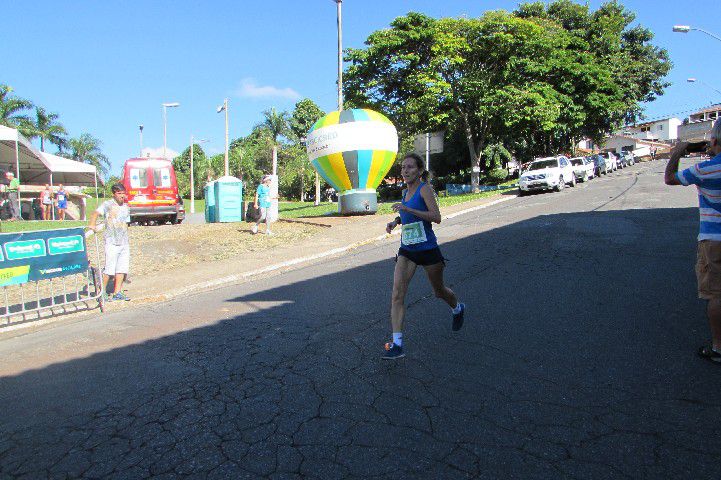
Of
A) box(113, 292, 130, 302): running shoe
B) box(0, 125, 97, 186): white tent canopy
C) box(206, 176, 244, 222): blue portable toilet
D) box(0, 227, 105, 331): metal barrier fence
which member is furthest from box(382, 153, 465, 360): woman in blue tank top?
box(0, 125, 97, 186): white tent canopy

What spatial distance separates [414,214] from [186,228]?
1279 cm

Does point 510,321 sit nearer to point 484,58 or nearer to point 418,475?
point 418,475

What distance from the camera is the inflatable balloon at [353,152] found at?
17.2 m

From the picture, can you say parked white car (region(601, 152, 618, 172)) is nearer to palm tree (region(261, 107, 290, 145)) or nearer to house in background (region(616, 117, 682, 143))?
palm tree (region(261, 107, 290, 145))

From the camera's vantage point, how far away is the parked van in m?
18.9

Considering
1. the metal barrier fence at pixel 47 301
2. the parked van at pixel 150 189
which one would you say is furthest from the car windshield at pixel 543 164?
the metal barrier fence at pixel 47 301

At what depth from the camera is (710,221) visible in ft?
13.0

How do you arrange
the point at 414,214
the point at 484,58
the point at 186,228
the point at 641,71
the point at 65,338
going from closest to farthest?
the point at 414,214, the point at 65,338, the point at 186,228, the point at 484,58, the point at 641,71

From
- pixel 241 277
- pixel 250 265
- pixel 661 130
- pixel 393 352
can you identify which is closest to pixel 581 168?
pixel 250 265

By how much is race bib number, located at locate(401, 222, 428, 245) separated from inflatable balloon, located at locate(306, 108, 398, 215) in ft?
42.9

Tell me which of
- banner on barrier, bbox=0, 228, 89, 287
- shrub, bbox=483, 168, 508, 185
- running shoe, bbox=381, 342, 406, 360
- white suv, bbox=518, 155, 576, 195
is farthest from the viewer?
shrub, bbox=483, 168, 508, 185

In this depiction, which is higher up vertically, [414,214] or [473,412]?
[414,214]

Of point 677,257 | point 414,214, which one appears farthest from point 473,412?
point 677,257

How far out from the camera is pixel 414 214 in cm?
442
